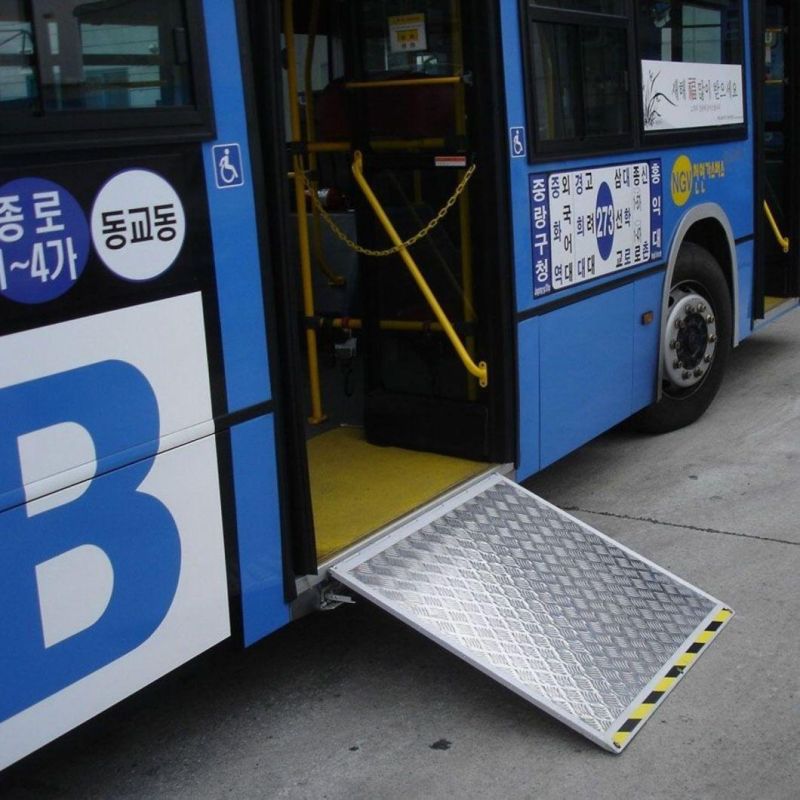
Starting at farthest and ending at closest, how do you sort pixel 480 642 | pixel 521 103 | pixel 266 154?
pixel 521 103 < pixel 480 642 < pixel 266 154

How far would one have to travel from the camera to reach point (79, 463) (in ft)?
8.29

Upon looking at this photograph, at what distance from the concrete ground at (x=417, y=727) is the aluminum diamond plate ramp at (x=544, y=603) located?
10 centimetres

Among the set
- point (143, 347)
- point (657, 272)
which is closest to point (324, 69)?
point (657, 272)

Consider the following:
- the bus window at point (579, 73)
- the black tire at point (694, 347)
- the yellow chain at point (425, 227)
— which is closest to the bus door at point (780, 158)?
the black tire at point (694, 347)

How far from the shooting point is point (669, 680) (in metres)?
3.40

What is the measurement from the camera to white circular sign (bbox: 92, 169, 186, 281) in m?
2.54

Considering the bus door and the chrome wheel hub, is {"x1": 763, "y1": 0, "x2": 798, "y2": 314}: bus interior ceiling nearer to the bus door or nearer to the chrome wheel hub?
the bus door

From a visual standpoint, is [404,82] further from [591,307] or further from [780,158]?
[780,158]

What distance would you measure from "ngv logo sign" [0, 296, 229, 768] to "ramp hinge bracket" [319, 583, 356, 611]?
1.49 ft

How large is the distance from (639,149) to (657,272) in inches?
23.1

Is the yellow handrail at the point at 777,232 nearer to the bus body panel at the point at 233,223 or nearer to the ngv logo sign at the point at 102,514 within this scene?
the bus body panel at the point at 233,223

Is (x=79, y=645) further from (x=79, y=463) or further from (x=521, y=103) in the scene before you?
(x=521, y=103)

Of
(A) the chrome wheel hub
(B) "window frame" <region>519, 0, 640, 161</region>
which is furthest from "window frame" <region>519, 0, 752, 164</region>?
(A) the chrome wheel hub

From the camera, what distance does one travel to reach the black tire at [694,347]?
17.9ft
